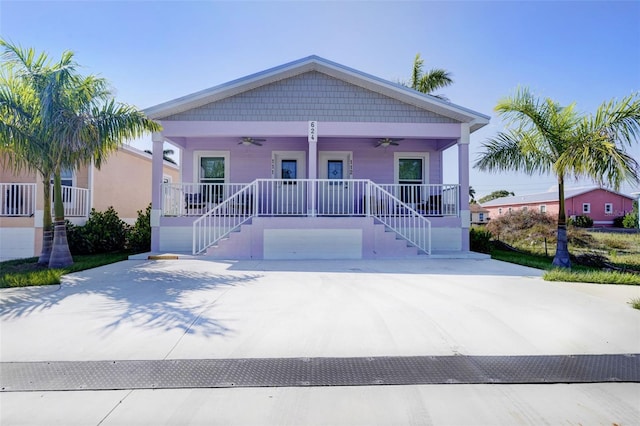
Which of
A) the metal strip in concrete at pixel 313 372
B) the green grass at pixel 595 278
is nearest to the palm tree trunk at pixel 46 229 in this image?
the metal strip in concrete at pixel 313 372

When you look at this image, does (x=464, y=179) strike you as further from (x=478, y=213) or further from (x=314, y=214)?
(x=478, y=213)

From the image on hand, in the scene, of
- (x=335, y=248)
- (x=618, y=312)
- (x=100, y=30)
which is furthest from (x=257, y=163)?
(x=618, y=312)

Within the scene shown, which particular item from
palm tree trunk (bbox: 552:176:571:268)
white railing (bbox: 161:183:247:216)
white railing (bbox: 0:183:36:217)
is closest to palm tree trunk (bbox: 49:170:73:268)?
white railing (bbox: 161:183:247:216)

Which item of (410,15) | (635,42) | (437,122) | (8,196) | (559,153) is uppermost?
(410,15)

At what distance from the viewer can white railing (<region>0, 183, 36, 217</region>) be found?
10781 mm

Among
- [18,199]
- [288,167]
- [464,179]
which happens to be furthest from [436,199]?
[18,199]

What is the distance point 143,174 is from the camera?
15.5 meters

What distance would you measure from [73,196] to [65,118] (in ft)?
19.1

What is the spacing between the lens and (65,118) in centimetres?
686

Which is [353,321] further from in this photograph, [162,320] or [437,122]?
[437,122]

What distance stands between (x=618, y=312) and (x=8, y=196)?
1646 cm

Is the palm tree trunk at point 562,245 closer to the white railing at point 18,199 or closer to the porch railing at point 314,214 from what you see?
the porch railing at point 314,214

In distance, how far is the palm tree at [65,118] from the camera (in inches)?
267

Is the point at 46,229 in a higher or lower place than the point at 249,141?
lower
